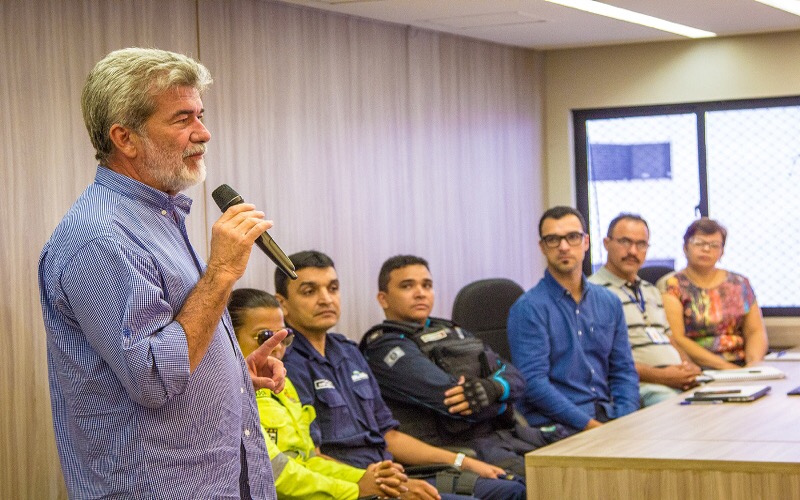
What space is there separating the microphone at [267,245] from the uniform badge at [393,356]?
91.9 inches

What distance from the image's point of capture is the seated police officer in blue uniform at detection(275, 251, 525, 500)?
401 centimetres

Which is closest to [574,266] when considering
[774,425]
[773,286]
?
[774,425]

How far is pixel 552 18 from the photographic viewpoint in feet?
19.5

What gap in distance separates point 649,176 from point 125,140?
5.55 m

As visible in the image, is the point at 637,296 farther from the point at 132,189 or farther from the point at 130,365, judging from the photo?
the point at 130,365

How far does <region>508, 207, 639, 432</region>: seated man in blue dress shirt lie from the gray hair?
3013 millimetres

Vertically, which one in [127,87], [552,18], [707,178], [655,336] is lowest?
[655,336]

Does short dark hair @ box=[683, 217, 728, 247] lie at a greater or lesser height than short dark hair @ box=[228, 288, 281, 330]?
greater

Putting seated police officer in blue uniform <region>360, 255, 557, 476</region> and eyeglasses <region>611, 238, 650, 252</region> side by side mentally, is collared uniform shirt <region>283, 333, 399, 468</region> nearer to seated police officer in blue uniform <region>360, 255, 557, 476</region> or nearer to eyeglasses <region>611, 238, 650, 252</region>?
seated police officer in blue uniform <region>360, 255, 557, 476</region>

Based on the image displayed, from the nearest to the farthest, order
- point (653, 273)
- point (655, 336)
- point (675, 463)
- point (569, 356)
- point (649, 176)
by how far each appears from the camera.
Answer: point (675, 463), point (569, 356), point (655, 336), point (653, 273), point (649, 176)

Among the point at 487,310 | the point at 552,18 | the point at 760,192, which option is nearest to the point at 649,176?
the point at 760,192

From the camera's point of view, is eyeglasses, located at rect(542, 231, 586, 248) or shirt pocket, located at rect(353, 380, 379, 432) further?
eyeglasses, located at rect(542, 231, 586, 248)

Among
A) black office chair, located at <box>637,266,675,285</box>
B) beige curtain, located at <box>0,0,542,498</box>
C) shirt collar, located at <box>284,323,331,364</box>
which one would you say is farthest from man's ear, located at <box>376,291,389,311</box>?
black office chair, located at <box>637,266,675,285</box>

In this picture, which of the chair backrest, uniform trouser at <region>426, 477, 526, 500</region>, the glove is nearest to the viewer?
uniform trouser at <region>426, 477, 526, 500</region>
